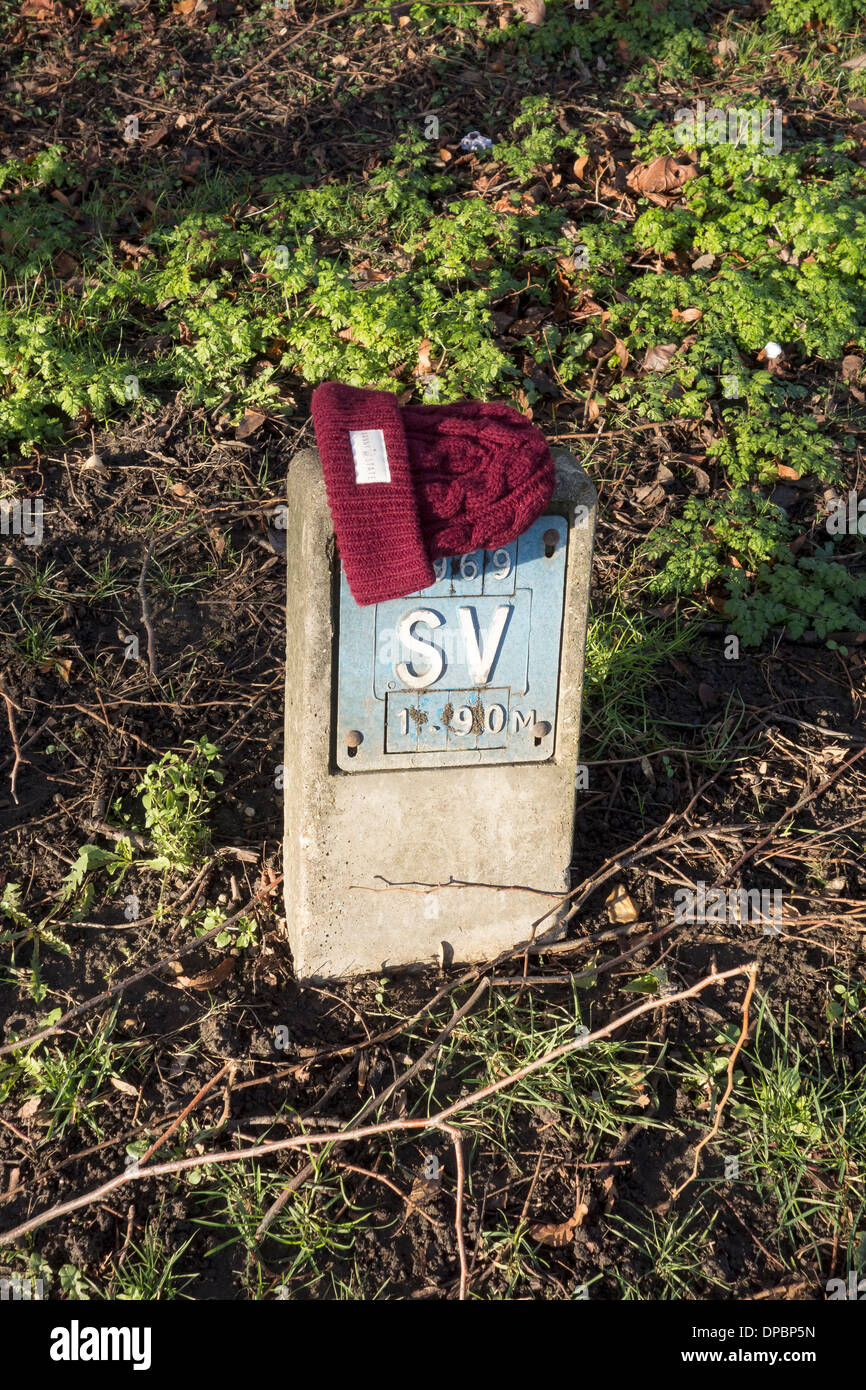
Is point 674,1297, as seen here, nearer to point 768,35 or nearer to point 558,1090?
point 558,1090

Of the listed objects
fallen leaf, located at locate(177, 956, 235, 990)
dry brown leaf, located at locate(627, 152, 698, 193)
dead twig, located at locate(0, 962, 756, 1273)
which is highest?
dry brown leaf, located at locate(627, 152, 698, 193)

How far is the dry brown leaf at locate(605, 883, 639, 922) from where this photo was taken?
3275 mm

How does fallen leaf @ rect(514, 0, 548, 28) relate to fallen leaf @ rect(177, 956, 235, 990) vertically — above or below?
above

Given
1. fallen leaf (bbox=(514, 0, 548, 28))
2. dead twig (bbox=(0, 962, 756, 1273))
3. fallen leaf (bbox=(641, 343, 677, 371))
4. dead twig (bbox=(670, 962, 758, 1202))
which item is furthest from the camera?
fallen leaf (bbox=(514, 0, 548, 28))

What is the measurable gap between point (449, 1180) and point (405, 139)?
528 centimetres

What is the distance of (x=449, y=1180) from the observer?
2648mm

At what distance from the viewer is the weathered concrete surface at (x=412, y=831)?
2721mm

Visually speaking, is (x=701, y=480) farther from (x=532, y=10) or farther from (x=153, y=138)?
(x=532, y=10)

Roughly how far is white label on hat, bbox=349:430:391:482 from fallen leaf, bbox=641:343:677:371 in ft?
9.01

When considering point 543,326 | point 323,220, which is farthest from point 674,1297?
point 323,220

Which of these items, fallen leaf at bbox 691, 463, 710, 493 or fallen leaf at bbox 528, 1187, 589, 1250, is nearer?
fallen leaf at bbox 528, 1187, 589, 1250

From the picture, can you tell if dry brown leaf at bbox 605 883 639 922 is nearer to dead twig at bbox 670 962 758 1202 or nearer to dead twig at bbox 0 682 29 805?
dead twig at bbox 670 962 758 1202

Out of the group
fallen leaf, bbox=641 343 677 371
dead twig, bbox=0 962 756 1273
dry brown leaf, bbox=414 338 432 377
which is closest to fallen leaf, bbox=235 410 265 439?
dry brown leaf, bbox=414 338 432 377

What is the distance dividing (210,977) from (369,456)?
1.54m
